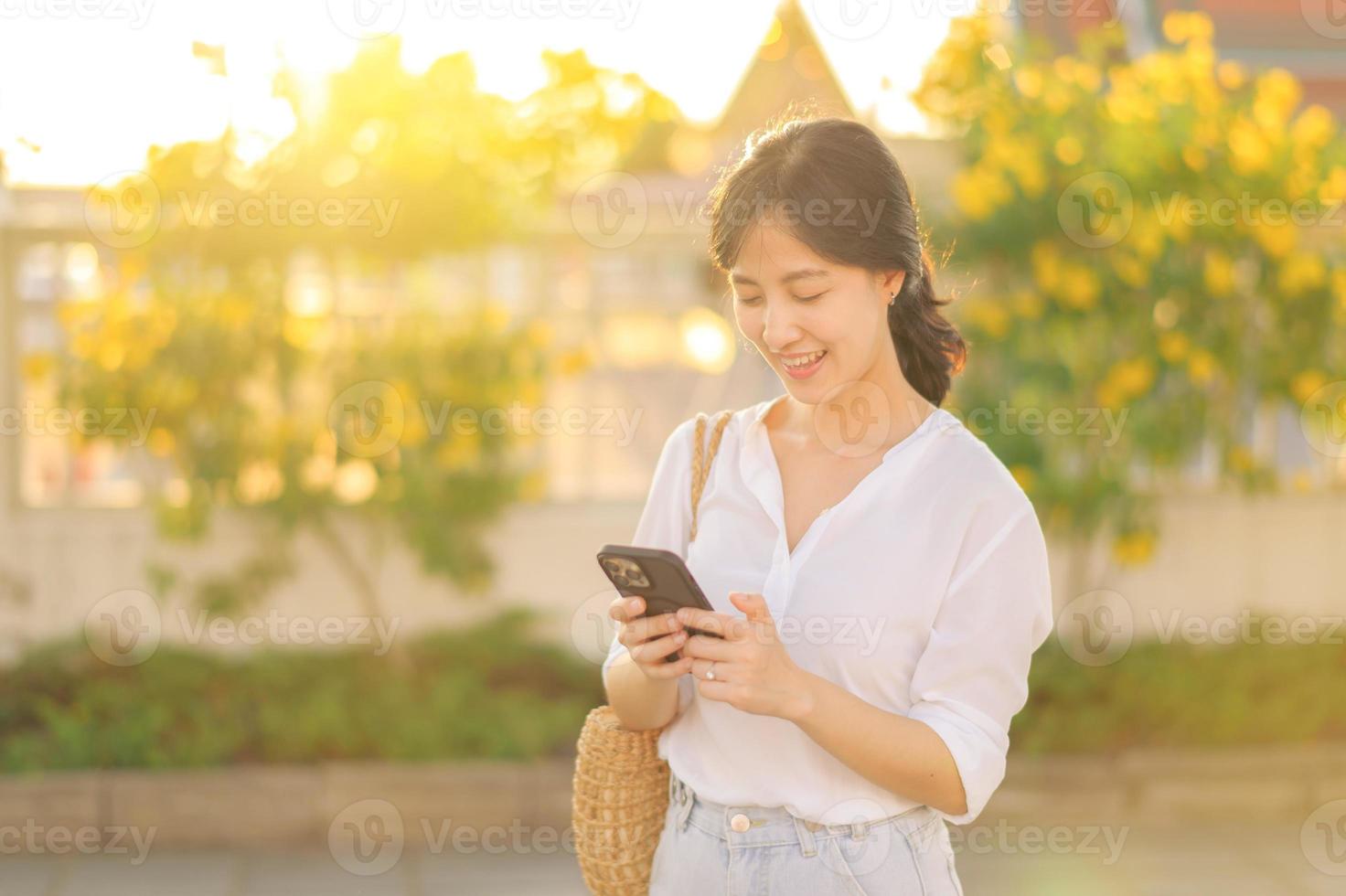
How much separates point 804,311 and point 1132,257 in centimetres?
441

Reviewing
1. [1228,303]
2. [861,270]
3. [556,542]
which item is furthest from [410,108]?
[861,270]

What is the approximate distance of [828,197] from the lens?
5.96 feet

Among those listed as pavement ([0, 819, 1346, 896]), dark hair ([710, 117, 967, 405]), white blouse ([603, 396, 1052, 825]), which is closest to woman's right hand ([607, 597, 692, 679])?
white blouse ([603, 396, 1052, 825])

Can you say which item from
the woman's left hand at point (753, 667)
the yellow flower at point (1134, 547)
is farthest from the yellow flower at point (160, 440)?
the woman's left hand at point (753, 667)

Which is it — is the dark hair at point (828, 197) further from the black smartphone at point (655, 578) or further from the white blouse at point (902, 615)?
the black smartphone at point (655, 578)

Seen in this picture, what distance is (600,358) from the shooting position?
6539 mm

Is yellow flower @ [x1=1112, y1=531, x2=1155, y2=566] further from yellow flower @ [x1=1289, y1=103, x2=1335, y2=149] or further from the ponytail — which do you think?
the ponytail

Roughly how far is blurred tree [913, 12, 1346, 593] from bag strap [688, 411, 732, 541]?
151 inches

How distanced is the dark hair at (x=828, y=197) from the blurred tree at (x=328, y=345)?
3945 mm

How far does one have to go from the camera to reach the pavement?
4.39 meters

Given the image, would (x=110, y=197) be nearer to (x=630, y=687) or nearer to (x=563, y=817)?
(x=563, y=817)

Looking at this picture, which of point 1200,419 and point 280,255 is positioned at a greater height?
point 280,255

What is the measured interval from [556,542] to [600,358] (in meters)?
0.91

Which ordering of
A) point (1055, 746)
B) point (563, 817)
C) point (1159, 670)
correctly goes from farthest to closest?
point (1159, 670) < point (1055, 746) < point (563, 817)
